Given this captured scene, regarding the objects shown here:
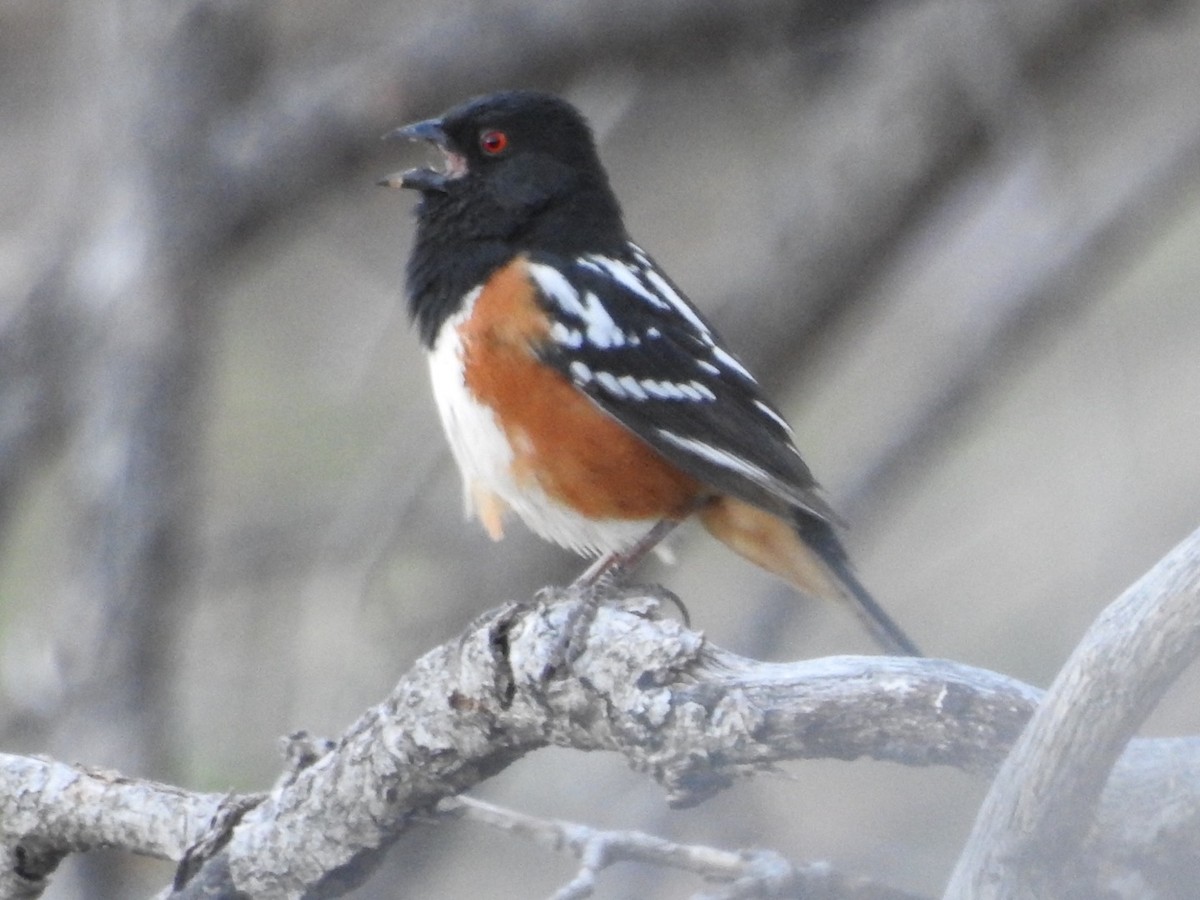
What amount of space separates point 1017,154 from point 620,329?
1.65 m

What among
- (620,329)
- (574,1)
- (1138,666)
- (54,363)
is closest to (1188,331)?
(574,1)

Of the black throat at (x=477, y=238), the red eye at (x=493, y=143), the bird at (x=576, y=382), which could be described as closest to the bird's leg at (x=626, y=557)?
the bird at (x=576, y=382)

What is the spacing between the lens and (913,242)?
471cm

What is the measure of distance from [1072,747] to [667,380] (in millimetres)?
1629

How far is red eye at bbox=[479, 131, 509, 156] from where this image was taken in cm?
346

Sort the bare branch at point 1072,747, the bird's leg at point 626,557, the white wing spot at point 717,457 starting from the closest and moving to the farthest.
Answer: the bare branch at point 1072,747 → the bird's leg at point 626,557 → the white wing spot at point 717,457

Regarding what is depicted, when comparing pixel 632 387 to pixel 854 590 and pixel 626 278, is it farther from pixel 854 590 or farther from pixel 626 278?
pixel 854 590

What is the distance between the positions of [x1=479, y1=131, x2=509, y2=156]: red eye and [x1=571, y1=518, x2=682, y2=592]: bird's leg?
0.82 metres

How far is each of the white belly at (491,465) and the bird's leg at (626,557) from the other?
Answer: 0.03m

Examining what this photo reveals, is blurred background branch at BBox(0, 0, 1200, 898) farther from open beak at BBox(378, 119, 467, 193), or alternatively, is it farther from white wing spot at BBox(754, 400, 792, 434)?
open beak at BBox(378, 119, 467, 193)

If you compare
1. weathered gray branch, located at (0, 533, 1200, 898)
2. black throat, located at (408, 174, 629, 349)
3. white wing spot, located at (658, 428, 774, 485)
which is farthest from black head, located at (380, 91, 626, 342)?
weathered gray branch, located at (0, 533, 1200, 898)

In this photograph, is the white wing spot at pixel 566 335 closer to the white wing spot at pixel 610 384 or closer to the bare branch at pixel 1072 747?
the white wing spot at pixel 610 384

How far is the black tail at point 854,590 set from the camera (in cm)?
331

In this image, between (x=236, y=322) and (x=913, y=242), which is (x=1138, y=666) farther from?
(x=236, y=322)
